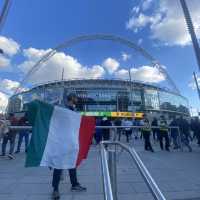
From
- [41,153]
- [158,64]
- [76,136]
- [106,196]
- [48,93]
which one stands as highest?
[158,64]

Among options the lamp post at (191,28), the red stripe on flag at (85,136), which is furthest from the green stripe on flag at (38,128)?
the lamp post at (191,28)

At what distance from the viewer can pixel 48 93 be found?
224 feet

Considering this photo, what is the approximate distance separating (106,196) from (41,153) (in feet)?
7.43

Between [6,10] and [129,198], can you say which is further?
[6,10]

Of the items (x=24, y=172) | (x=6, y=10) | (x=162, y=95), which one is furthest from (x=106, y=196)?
(x=162, y=95)

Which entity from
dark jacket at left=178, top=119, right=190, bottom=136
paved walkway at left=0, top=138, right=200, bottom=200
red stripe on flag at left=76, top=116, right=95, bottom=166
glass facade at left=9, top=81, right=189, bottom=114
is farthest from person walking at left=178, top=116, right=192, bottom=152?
glass facade at left=9, top=81, right=189, bottom=114

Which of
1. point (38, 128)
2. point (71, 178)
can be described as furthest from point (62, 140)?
point (71, 178)

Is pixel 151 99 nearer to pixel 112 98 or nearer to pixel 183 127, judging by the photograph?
pixel 112 98

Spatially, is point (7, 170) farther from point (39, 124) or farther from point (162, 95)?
point (162, 95)

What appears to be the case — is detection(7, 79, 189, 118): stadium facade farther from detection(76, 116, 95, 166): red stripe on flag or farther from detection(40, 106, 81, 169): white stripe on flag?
detection(40, 106, 81, 169): white stripe on flag

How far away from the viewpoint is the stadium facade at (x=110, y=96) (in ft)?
209

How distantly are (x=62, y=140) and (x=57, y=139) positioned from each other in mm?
92

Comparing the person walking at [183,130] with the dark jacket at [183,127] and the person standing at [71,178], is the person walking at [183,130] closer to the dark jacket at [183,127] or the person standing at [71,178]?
the dark jacket at [183,127]

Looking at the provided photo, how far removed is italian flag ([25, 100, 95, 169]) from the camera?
150 inches
